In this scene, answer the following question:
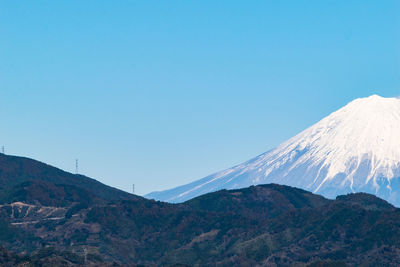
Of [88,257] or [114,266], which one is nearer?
[114,266]

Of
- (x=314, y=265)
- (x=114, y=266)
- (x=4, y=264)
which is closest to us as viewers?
(x=4, y=264)

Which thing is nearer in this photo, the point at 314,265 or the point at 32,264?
the point at 32,264

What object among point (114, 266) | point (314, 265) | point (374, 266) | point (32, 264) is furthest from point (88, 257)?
point (374, 266)

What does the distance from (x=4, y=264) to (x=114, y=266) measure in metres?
25.4

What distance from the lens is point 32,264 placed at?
162 meters

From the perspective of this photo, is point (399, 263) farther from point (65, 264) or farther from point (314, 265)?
point (65, 264)

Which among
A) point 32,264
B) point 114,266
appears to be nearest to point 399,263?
point 114,266

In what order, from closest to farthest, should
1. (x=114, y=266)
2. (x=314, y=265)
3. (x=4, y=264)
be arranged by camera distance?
(x=4, y=264) → (x=114, y=266) → (x=314, y=265)

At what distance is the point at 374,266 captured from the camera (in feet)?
654

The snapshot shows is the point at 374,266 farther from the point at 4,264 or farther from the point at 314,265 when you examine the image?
the point at 4,264

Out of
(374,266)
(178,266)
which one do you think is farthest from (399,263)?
A: (178,266)

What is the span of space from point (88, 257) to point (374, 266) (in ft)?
234

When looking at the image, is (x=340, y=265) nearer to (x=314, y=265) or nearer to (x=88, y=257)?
(x=314, y=265)

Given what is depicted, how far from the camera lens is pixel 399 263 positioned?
19850cm
